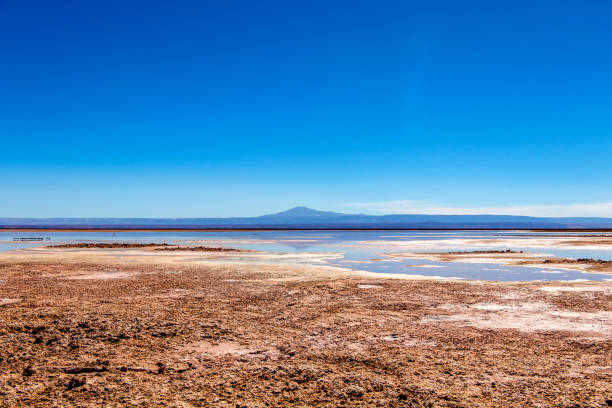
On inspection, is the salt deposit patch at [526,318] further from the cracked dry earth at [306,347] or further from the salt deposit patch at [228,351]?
the salt deposit patch at [228,351]

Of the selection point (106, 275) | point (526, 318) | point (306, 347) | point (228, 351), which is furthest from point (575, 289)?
point (106, 275)

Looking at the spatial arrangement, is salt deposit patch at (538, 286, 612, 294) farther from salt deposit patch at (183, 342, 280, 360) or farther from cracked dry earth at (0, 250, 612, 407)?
salt deposit patch at (183, 342, 280, 360)

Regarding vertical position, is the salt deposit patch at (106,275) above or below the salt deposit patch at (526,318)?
above

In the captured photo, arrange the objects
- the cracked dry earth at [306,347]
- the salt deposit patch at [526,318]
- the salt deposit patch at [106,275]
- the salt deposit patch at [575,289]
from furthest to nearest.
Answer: the salt deposit patch at [106,275] → the salt deposit patch at [575,289] → the salt deposit patch at [526,318] → the cracked dry earth at [306,347]

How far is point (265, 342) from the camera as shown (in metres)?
8.60

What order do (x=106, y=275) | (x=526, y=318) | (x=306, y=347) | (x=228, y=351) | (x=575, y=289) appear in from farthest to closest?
(x=106, y=275) < (x=575, y=289) < (x=526, y=318) < (x=306, y=347) < (x=228, y=351)

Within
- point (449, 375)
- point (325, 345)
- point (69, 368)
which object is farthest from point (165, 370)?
point (449, 375)

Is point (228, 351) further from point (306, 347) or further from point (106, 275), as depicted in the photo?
point (106, 275)

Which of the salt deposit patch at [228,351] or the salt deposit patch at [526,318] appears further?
the salt deposit patch at [526,318]

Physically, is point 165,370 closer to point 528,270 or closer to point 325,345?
point 325,345

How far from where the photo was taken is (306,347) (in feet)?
27.1

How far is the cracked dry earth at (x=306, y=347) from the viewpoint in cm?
610

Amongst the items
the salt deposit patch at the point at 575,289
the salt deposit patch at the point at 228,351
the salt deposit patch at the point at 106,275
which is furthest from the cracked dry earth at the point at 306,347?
the salt deposit patch at the point at 106,275

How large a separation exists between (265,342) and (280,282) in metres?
8.55
